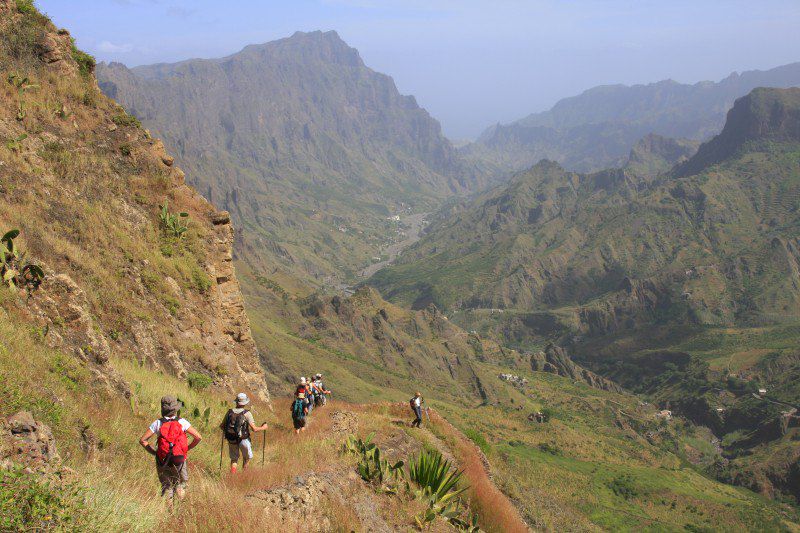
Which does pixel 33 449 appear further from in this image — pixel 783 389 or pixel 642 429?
pixel 783 389

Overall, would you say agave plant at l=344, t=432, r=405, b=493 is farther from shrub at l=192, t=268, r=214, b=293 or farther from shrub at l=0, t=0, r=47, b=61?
shrub at l=0, t=0, r=47, b=61

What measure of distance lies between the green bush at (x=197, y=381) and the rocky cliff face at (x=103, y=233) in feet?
0.95

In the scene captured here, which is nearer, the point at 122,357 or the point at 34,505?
the point at 34,505

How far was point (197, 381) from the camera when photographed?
16.3m

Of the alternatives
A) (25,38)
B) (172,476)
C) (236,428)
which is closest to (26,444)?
(172,476)

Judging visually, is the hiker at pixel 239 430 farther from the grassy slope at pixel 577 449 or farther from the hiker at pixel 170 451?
the grassy slope at pixel 577 449

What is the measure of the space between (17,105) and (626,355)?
6256 inches

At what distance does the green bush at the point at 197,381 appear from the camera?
53.3ft

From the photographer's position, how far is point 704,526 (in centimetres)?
6038

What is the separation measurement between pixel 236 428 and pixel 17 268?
600 cm

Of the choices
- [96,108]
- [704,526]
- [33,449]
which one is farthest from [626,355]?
[33,449]

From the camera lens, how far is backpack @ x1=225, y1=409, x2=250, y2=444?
34.4ft

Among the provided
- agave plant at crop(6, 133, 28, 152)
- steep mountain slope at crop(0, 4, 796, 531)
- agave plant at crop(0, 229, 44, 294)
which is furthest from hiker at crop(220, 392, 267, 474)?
agave plant at crop(6, 133, 28, 152)

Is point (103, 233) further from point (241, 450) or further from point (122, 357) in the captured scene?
point (241, 450)
